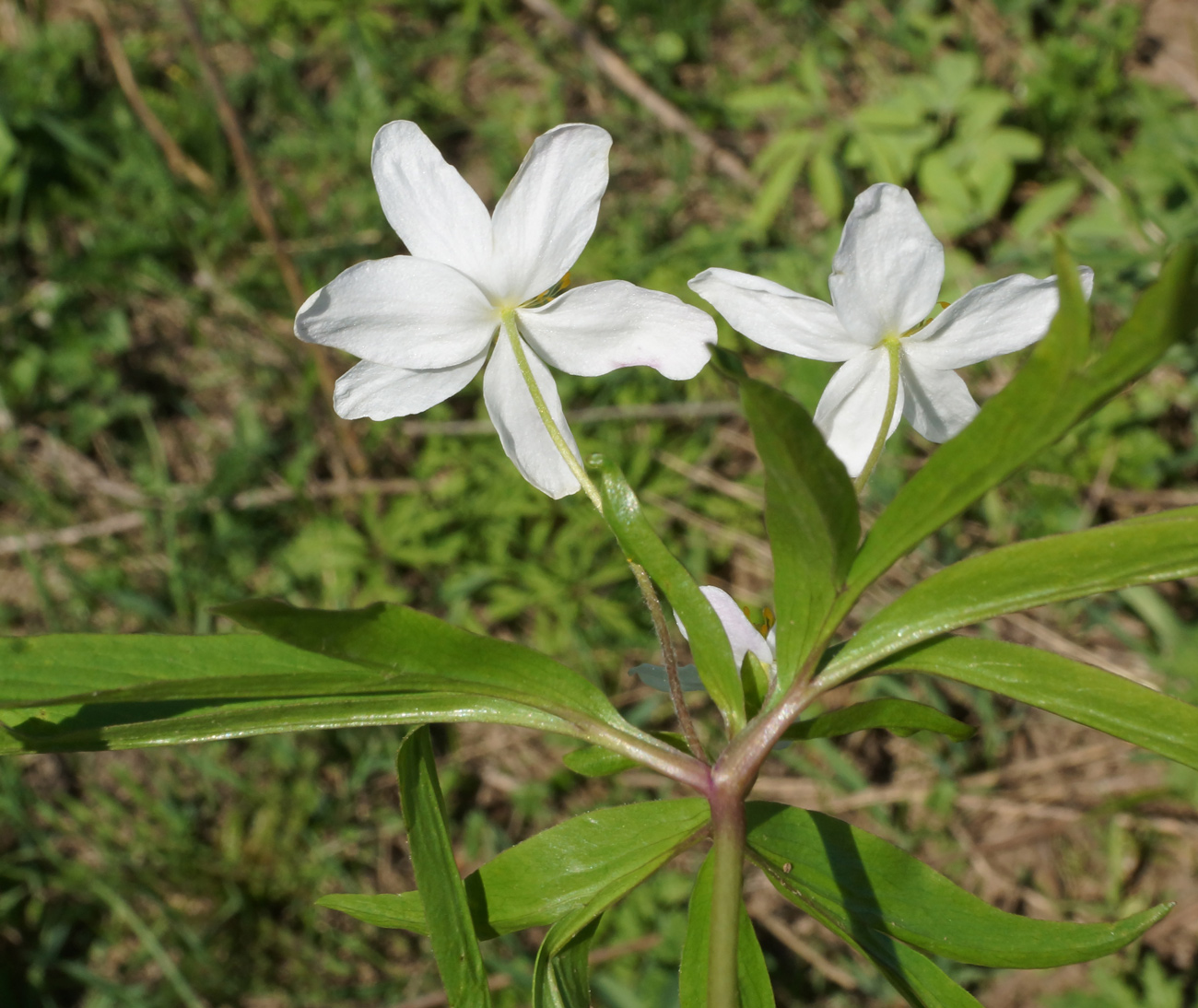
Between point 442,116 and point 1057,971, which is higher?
point 442,116

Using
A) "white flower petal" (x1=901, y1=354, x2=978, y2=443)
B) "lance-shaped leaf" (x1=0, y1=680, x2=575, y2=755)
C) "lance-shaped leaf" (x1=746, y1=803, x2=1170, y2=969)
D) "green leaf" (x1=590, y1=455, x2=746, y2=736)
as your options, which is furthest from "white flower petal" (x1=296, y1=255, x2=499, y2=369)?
"lance-shaped leaf" (x1=746, y1=803, x2=1170, y2=969)

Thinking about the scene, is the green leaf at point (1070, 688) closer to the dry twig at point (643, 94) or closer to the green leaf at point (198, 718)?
the green leaf at point (198, 718)

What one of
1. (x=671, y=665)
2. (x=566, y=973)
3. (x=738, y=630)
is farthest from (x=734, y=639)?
(x=566, y=973)

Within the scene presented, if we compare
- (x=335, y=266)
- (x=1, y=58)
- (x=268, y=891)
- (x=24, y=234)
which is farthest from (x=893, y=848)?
(x=1, y=58)

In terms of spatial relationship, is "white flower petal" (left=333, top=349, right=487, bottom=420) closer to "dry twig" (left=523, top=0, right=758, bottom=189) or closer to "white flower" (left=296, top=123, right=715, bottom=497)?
"white flower" (left=296, top=123, right=715, bottom=497)

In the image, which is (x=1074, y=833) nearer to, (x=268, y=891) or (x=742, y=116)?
(x=268, y=891)

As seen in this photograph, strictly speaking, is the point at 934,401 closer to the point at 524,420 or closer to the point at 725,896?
the point at 524,420
